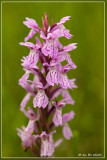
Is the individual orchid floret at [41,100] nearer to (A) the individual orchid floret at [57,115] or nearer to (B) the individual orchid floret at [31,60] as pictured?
(A) the individual orchid floret at [57,115]

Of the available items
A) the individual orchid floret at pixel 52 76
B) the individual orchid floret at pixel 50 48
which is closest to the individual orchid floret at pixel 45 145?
the individual orchid floret at pixel 52 76

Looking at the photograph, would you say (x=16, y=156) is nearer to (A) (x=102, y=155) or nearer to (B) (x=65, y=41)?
(A) (x=102, y=155)

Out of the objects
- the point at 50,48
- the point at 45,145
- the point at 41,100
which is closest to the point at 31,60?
the point at 50,48

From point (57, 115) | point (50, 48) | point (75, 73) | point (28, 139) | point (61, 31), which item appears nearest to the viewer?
point (50, 48)

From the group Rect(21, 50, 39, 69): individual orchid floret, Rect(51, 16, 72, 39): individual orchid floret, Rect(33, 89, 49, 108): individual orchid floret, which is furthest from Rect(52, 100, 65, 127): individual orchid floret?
Rect(51, 16, 72, 39): individual orchid floret

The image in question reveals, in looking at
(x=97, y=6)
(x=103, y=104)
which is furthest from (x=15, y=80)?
(x=97, y=6)

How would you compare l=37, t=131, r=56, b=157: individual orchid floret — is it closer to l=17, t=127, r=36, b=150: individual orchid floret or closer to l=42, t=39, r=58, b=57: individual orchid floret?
l=17, t=127, r=36, b=150: individual orchid floret

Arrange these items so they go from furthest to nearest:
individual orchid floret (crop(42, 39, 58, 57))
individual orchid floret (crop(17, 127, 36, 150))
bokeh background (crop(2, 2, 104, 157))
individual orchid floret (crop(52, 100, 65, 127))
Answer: bokeh background (crop(2, 2, 104, 157)), individual orchid floret (crop(17, 127, 36, 150)), individual orchid floret (crop(52, 100, 65, 127)), individual orchid floret (crop(42, 39, 58, 57))

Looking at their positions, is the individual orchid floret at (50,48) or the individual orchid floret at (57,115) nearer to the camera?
the individual orchid floret at (50,48)

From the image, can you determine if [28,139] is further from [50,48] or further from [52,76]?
[50,48]
